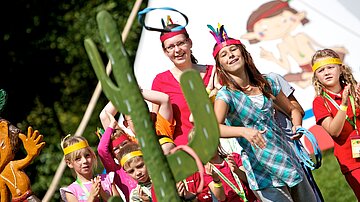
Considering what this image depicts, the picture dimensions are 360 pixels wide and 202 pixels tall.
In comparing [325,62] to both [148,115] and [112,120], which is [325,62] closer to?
[112,120]

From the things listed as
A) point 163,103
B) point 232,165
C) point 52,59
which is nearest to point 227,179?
point 232,165

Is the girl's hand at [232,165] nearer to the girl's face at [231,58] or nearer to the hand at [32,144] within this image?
the girl's face at [231,58]

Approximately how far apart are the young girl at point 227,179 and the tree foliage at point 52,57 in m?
6.93

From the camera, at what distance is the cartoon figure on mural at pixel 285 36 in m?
8.10

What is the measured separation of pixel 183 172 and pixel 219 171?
2.02 metres

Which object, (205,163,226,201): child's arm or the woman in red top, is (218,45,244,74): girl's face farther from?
the woman in red top

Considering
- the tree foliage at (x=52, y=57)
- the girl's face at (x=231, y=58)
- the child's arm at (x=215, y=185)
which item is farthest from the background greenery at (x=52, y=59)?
the girl's face at (x=231, y=58)

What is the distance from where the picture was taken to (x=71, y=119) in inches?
510

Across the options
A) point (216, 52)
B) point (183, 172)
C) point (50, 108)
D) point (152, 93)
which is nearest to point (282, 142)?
point (216, 52)

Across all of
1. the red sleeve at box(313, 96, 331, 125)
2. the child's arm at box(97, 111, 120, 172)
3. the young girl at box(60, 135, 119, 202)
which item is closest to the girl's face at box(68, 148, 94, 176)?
the young girl at box(60, 135, 119, 202)

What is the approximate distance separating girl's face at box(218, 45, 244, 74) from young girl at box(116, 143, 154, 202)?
2.41ft

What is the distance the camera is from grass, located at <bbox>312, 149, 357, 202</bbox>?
8.11m

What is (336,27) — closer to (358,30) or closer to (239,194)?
(358,30)

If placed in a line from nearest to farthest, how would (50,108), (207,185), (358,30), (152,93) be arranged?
(207,185) < (152,93) < (358,30) < (50,108)
